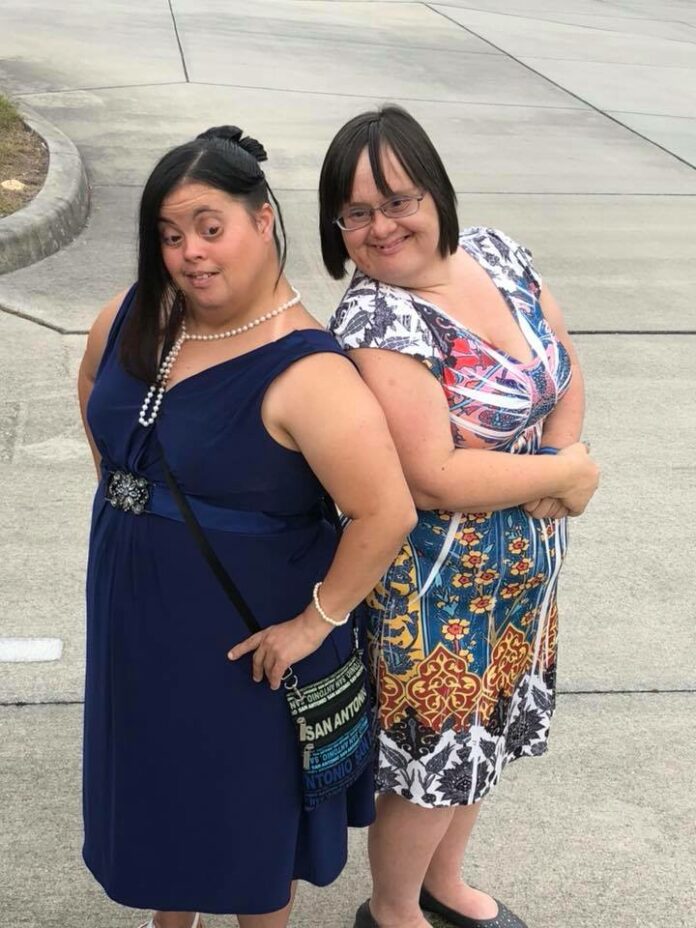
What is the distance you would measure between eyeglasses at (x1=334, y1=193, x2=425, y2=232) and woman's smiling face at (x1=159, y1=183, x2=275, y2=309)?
0.20 metres

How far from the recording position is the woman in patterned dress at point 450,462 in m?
1.95

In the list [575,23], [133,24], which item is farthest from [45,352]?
[575,23]

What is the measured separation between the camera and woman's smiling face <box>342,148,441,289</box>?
194 cm

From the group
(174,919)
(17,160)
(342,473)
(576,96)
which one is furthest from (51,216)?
(576,96)

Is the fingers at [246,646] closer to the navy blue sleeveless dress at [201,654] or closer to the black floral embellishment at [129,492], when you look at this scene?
the navy blue sleeveless dress at [201,654]

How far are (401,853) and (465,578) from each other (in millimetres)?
619

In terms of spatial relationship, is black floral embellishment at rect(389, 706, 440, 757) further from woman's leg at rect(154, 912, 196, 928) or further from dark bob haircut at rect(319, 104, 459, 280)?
dark bob haircut at rect(319, 104, 459, 280)

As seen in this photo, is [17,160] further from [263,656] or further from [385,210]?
[263,656]

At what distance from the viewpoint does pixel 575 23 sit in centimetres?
1703

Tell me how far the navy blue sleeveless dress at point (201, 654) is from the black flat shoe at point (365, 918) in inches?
15.5

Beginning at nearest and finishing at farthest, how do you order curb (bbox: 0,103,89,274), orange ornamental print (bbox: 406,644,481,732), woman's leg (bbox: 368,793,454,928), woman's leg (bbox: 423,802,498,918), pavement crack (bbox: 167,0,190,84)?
orange ornamental print (bbox: 406,644,481,732), woman's leg (bbox: 368,793,454,928), woman's leg (bbox: 423,802,498,918), curb (bbox: 0,103,89,274), pavement crack (bbox: 167,0,190,84)

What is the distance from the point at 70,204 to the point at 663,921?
5.24 metres

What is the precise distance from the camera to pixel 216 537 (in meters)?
1.89

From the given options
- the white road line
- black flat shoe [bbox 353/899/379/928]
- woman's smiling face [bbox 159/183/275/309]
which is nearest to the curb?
the white road line
